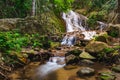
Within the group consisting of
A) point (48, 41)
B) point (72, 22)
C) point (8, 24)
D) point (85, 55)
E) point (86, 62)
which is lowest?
point (86, 62)

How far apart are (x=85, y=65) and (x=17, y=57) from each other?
123 inches

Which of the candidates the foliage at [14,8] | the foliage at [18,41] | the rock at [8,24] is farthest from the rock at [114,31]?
the foliage at [14,8]

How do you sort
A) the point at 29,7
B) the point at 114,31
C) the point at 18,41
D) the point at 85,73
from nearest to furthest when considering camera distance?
1. the point at 85,73
2. the point at 18,41
3. the point at 114,31
4. the point at 29,7

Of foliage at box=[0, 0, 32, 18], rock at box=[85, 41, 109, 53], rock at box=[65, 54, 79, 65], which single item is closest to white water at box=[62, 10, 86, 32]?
foliage at box=[0, 0, 32, 18]

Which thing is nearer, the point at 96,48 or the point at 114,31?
the point at 96,48

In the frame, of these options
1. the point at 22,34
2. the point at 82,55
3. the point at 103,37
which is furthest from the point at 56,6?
the point at 82,55

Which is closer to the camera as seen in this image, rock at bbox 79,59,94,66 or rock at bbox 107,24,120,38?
rock at bbox 79,59,94,66

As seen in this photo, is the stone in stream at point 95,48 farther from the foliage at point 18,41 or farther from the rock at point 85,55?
the foliage at point 18,41

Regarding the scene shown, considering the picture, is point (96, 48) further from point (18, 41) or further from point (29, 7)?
point (29, 7)

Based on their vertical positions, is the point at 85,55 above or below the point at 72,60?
above

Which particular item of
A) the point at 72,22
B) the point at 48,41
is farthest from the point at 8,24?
the point at 72,22

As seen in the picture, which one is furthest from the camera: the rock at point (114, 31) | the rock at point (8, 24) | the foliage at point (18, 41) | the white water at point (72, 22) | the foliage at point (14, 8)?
the white water at point (72, 22)

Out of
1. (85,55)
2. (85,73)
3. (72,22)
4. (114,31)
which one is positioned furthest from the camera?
(72,22)

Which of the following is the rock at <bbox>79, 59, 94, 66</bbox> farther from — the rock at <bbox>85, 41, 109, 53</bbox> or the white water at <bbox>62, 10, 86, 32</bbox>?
the white water at <bbox>62, 10, 86, 32</bbox>
